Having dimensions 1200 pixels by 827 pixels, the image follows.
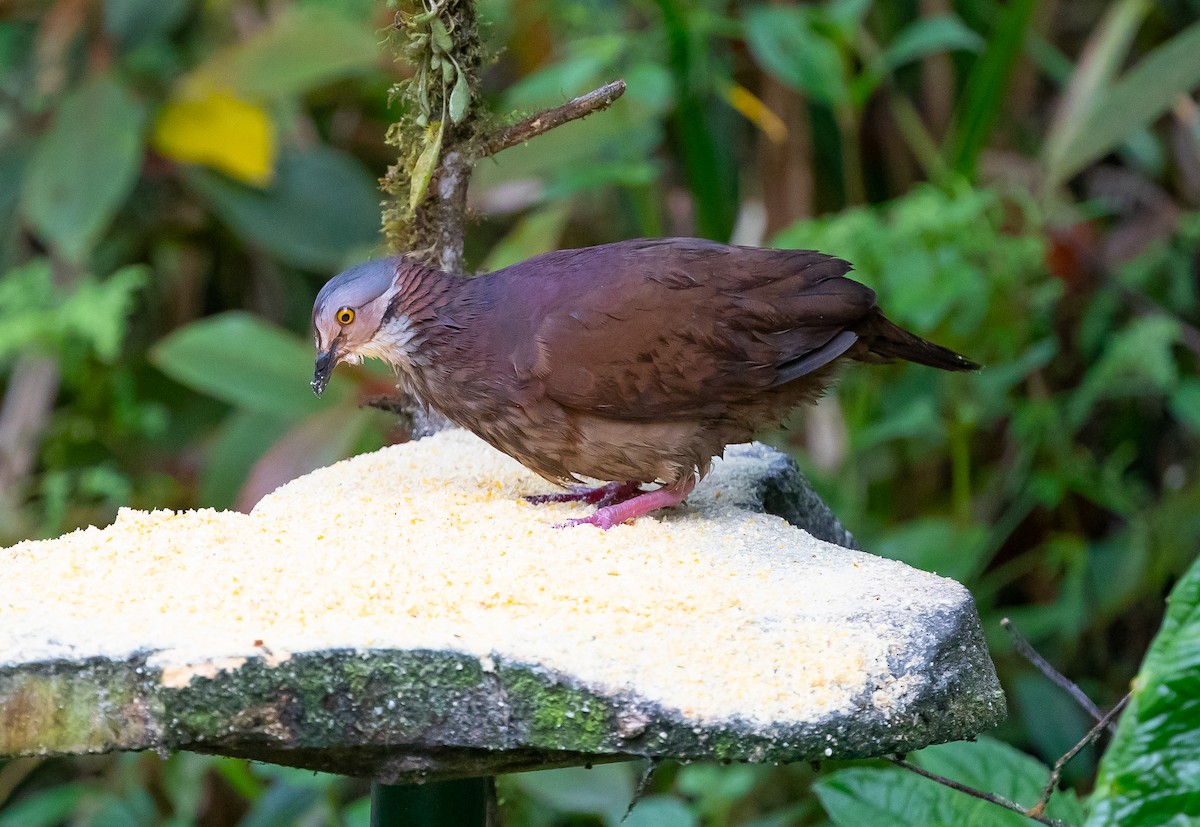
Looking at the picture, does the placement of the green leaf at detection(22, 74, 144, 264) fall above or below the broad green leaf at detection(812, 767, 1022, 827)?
above

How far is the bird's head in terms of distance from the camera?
8.01ft

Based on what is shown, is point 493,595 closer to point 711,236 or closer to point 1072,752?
point 1072,752

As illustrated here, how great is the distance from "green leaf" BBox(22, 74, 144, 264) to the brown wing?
7.42 ft

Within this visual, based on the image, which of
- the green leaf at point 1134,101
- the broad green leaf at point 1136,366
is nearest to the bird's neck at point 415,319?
the broad green leaf at point 1136,366

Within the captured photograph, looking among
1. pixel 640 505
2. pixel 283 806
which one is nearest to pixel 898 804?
pixel 640 505

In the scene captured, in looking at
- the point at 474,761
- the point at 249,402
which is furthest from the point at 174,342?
the point at 474,761

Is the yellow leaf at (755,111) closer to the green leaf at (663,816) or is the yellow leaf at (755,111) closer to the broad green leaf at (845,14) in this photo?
the broad green leaf at (845,14)

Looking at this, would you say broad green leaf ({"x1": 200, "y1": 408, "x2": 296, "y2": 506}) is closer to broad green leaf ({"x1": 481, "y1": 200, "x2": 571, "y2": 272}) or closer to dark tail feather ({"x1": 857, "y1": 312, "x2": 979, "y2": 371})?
broad green leaf ({"x1": 481, "y1": 200, "x2": 571, "y2": 272})

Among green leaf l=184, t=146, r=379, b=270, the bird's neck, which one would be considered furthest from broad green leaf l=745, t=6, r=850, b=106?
the bird's neck

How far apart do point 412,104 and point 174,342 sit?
1516 mm

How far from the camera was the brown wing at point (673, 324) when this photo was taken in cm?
238

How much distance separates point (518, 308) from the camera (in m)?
2.48

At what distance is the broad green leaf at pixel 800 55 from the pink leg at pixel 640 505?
2180 mm

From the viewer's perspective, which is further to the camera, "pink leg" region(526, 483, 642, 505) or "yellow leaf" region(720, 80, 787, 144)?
"yellow leaf" region(720, 80, 787, 144)
